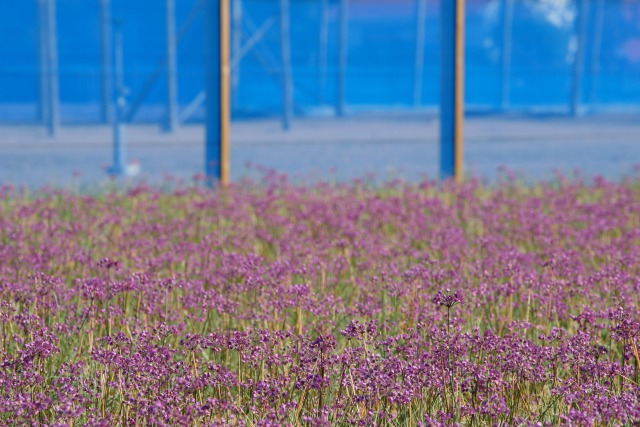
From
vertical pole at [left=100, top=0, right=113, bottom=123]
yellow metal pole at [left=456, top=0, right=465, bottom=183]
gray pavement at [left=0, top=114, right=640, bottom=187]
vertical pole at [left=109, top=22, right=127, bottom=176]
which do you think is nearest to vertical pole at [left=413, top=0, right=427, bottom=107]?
gray pavement at [left=0, top=114, right=640, bottom=187]

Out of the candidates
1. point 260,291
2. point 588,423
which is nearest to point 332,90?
point 260,291

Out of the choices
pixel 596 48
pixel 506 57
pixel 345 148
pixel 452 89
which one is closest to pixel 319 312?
pixel 345 148

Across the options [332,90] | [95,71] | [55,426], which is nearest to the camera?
[55,426]

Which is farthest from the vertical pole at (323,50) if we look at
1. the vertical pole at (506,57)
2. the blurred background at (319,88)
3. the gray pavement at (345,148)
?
the vertical pole at (506,57)

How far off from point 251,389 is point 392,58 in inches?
331

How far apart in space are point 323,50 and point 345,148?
117cm

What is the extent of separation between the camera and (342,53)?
1167cm

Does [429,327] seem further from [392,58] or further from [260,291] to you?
[392,58]

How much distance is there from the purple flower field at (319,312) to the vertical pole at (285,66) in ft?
7.52

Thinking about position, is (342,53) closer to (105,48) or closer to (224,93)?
(224,93)

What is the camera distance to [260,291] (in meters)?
5.27

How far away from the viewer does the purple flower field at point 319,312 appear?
11.9ft

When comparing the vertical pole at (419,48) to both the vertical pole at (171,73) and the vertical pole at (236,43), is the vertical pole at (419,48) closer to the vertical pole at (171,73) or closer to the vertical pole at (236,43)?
the vertical pole at (236,43)

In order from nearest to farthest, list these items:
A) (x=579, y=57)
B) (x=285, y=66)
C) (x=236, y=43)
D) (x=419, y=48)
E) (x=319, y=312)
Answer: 1. (x=319, y=312)
2. (x=236, y=43)
3. (x=285, y=66)
4. (x=419, y=48)
5. (x=579, y=57)
